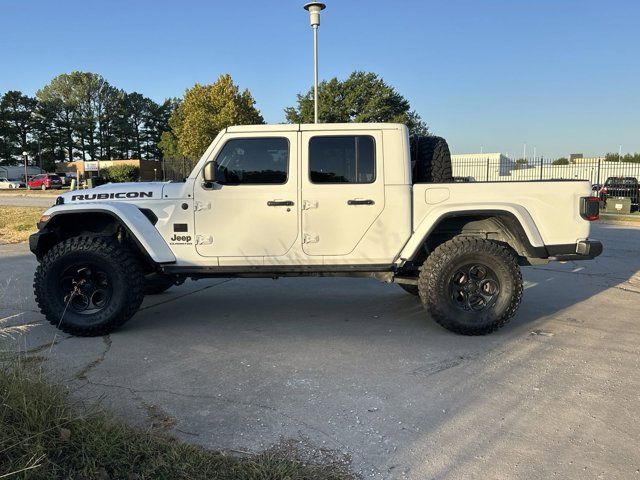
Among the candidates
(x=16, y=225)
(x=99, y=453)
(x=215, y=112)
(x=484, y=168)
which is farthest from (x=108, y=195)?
(x=215, y=112)

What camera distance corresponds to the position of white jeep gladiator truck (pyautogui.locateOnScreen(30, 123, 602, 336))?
4.98 meters

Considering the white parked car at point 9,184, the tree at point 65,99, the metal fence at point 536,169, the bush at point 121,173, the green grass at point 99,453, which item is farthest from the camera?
the tree at point 65,99

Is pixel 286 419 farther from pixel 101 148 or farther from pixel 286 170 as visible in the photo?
pixel 101 148

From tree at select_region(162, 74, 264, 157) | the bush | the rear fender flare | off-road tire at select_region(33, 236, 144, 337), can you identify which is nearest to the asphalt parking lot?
off-road tire at select_region(33, 236, 144, 337)

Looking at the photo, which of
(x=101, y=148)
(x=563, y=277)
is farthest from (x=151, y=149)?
(x=563, y=277)

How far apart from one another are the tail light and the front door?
2.85 metres

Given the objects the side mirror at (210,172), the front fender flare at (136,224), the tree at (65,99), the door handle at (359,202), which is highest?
the tree at (65,99)

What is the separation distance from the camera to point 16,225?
14.2m

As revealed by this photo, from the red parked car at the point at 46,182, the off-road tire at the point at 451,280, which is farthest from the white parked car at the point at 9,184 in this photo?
the off-road tire at the point at 451,280

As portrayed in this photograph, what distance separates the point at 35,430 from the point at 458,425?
2.48 metres

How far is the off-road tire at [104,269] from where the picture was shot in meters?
4.99

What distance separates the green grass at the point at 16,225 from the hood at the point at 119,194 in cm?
831

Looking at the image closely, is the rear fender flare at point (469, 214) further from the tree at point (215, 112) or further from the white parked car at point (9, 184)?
the white parked car at point (9, 184)

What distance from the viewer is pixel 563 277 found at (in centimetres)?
823
